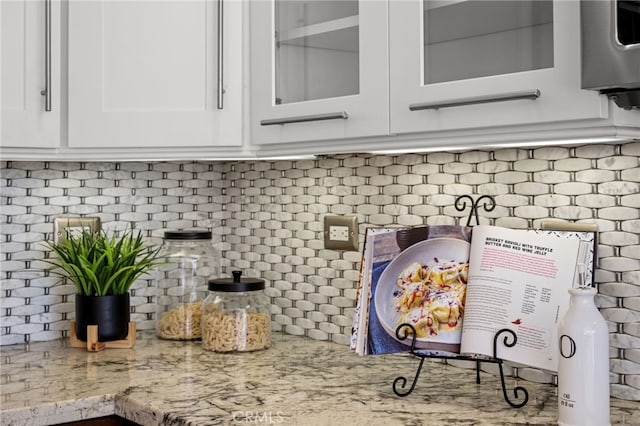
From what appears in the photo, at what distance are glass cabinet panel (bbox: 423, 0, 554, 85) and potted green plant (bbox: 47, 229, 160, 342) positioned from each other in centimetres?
101

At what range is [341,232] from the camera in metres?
2.09

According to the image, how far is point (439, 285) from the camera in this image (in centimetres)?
158

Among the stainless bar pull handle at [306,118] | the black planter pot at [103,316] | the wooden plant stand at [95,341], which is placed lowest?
the wooden plant stand at [95,341]

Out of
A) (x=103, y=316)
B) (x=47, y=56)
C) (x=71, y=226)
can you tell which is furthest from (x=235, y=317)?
(x=47, y=56)

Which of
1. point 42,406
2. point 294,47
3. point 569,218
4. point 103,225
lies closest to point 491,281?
point 569,218

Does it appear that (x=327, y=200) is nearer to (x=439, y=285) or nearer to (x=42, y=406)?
(x=439, y=285)

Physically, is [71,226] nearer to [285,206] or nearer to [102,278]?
[102,278]

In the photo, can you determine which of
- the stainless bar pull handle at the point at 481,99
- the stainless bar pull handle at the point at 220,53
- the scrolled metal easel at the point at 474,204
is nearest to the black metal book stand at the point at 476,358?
the scrolled metal easel at the point at 474,204

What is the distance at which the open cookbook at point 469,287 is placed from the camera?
1.45 metres

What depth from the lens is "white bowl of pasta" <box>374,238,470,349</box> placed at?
61.2 inches

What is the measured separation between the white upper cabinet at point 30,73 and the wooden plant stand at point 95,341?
1.60ft

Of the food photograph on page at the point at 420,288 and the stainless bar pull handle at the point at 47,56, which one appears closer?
the food photograph on page at the point at 420,288

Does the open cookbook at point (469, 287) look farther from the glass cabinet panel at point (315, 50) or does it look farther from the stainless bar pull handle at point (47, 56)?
the stainless bar pull handle at point (47, 56)

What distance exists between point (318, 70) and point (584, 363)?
2.74 ft
